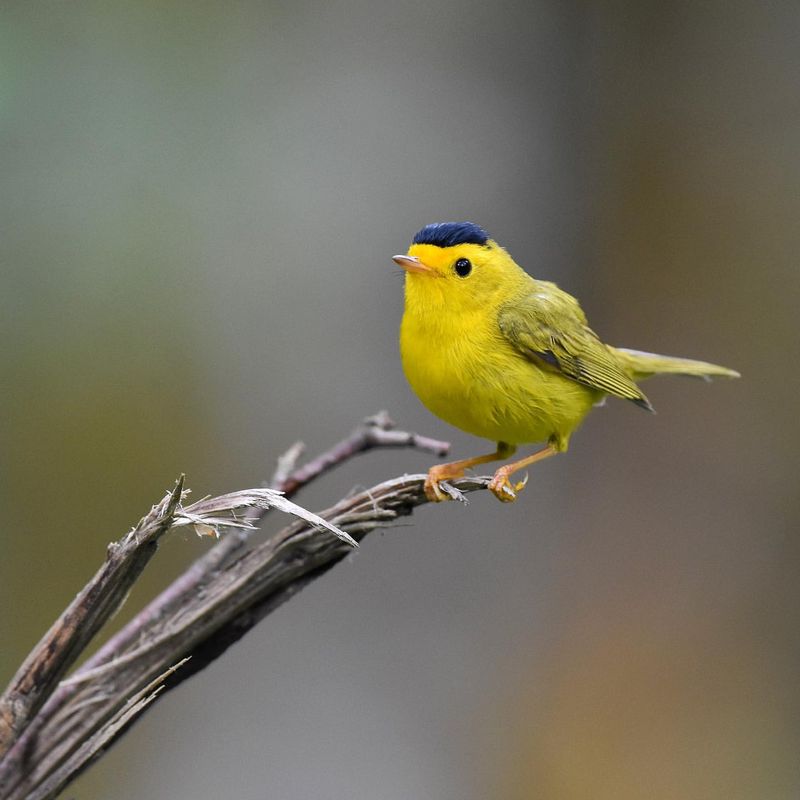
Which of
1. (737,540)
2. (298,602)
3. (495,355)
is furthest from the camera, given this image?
(737,540)

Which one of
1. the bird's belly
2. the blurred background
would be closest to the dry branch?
the bird's belly

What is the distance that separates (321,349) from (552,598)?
1.54 metres

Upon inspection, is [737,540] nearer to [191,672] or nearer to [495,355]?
[495,355]

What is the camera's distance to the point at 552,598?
14.6 feet

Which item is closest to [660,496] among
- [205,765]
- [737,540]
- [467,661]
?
[737,540]

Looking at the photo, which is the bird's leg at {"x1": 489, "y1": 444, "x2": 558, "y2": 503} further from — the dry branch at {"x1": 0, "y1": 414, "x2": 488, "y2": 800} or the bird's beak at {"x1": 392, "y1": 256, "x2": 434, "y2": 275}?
the bird's beak at {"x1": 392, "y1": 256, "x2": 434, "y2": 275}

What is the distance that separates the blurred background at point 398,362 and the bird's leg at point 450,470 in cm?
125

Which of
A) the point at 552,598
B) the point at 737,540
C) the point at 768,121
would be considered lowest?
the point at 552,598

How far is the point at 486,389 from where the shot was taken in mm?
2166

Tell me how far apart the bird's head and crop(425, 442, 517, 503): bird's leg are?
0.36 meters

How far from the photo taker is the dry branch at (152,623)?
4.20ft

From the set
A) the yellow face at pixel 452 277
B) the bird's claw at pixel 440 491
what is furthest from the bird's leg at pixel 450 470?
the yellow face at pixel 452 277

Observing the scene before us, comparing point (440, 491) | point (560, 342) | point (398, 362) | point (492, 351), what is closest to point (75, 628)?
point (440, 491)

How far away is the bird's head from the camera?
2258 millimetres
